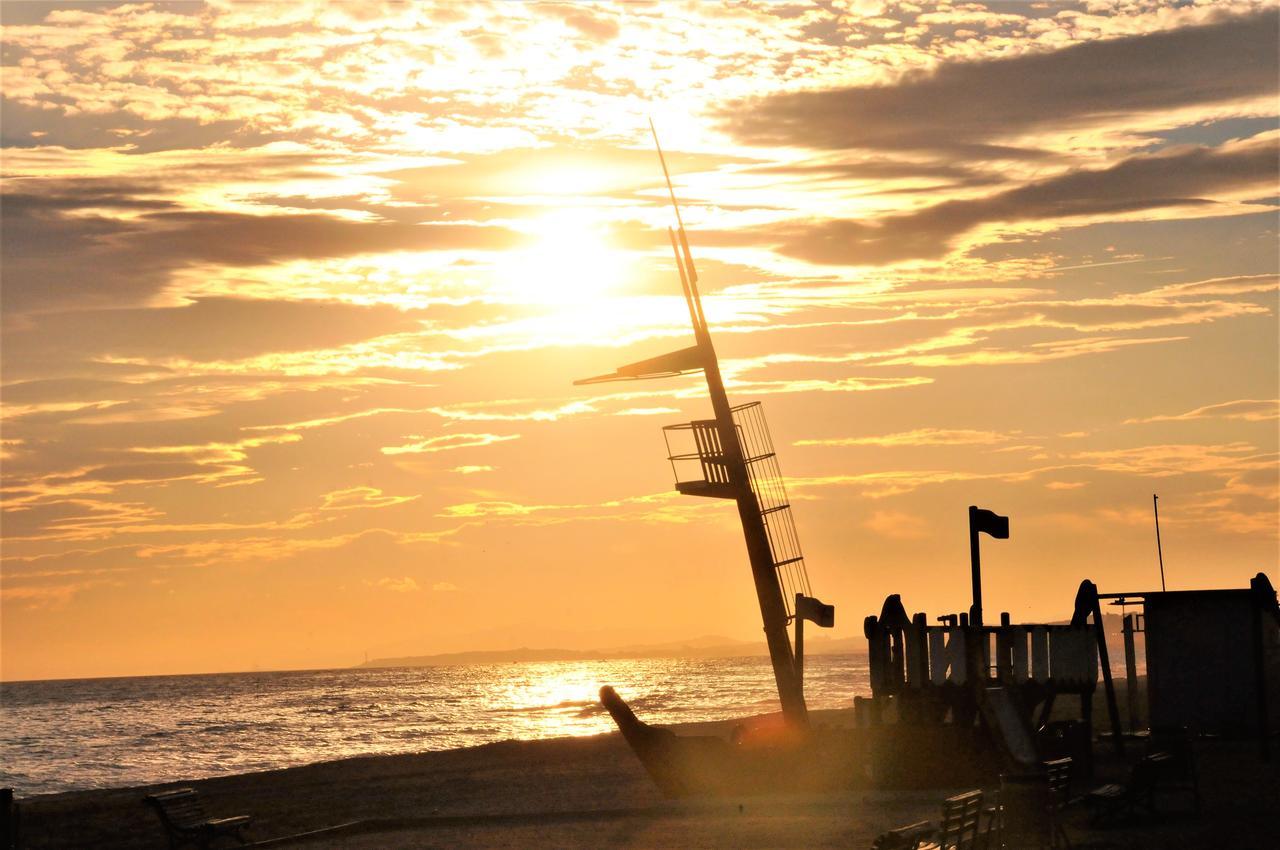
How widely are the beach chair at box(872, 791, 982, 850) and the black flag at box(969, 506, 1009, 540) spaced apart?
880cm

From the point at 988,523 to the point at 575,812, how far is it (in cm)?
866

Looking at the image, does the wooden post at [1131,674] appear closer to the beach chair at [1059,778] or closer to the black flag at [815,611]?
the black flag at [815,611]

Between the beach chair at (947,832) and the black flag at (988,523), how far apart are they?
8.80 metres

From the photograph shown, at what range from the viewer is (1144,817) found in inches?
709

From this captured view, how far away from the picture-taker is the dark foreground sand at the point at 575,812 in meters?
17.9

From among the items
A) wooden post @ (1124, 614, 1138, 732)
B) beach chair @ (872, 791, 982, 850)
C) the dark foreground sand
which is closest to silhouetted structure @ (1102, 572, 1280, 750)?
the dark foreground sand

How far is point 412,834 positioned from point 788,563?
844 centimetres

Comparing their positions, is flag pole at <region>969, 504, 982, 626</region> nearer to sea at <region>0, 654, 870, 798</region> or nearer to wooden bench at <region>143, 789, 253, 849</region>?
wooden bench at <region>143, 789, 253, 849</region>

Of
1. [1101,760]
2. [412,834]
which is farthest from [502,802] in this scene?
[1101,760]

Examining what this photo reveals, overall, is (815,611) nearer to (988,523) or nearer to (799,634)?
(799,634)

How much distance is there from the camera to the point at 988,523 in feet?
75.9

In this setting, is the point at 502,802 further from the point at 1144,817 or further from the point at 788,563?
the point at 1144,817

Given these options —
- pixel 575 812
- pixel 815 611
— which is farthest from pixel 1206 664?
pixel 575 812

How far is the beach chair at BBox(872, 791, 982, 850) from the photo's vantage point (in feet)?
45.0
